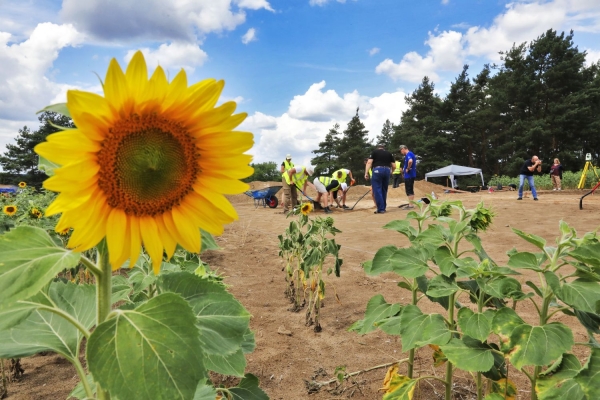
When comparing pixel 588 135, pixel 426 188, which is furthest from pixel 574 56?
pixel 426 188

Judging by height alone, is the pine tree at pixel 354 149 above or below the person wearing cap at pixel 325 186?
above

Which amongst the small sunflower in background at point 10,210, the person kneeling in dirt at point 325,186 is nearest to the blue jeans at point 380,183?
the person kneeling in dirt at point 325,186

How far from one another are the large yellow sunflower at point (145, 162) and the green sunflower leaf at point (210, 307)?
16 centimetres

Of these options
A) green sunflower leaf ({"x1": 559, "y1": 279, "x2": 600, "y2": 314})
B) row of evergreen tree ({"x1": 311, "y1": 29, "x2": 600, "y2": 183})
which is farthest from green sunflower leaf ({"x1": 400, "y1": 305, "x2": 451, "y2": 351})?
row of evergreen tree ({"x1": 311, "y1": 29, "x2": 600, "y2": 183})

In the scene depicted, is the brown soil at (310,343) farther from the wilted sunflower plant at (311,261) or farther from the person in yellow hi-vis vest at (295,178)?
the person in yellow hi-vis vest at (295,178)

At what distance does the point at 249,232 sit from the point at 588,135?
110 ft

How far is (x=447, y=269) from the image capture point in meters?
1.65

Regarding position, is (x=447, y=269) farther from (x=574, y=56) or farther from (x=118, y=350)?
(x=574, y=56)

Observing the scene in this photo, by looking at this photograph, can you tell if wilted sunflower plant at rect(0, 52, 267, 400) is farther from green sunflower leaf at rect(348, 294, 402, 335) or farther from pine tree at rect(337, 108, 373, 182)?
pine tree at rect(337, 108, 373, 182)

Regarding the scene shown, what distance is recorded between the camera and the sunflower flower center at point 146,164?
0.81 metres

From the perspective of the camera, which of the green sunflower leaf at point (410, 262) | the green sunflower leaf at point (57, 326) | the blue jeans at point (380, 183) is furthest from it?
the blue jeans at point (380, 183)

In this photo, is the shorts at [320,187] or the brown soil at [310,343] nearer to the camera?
the brown soil at [310,343]

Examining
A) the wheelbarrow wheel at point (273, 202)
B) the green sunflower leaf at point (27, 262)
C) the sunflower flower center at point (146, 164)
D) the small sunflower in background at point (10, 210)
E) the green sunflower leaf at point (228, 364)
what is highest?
the sunflower flower center at point (146, 164)

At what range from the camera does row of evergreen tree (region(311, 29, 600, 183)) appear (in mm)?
32062
